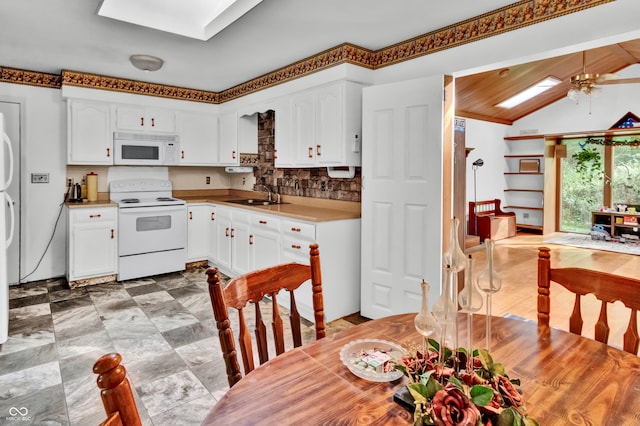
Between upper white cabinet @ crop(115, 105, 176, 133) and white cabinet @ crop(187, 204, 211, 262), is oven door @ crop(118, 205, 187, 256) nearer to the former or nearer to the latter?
white cabinet @ crop(187, 204, 211, 262)

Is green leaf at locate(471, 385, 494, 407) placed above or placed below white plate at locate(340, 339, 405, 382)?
above

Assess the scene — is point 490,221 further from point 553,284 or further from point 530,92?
point 553,284

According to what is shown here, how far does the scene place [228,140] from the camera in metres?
5.29

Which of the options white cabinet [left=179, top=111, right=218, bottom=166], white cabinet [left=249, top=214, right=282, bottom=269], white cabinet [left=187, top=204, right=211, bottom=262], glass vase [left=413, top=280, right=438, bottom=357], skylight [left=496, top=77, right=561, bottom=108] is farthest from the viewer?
skylight [left=496, top=77, right=561, bottom=108]

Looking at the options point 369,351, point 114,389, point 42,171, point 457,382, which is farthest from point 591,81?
point 42,171

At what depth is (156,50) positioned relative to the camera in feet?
11.6

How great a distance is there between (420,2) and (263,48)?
4.93 feet

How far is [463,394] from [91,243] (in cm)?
456

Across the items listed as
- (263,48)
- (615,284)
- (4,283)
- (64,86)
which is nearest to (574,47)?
(615,284)

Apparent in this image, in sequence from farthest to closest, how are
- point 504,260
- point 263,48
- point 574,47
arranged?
1. point 504,260
2. point 263,48
3. point 574,47

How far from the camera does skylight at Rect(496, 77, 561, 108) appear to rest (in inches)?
266

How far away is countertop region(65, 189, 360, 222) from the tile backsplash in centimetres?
7

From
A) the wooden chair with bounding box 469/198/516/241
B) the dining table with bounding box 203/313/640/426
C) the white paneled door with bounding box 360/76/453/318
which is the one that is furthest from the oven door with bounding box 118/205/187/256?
the wooden chair with bounding box 469/198/516/241

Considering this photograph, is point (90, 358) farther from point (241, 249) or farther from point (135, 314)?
point (241, 249)
